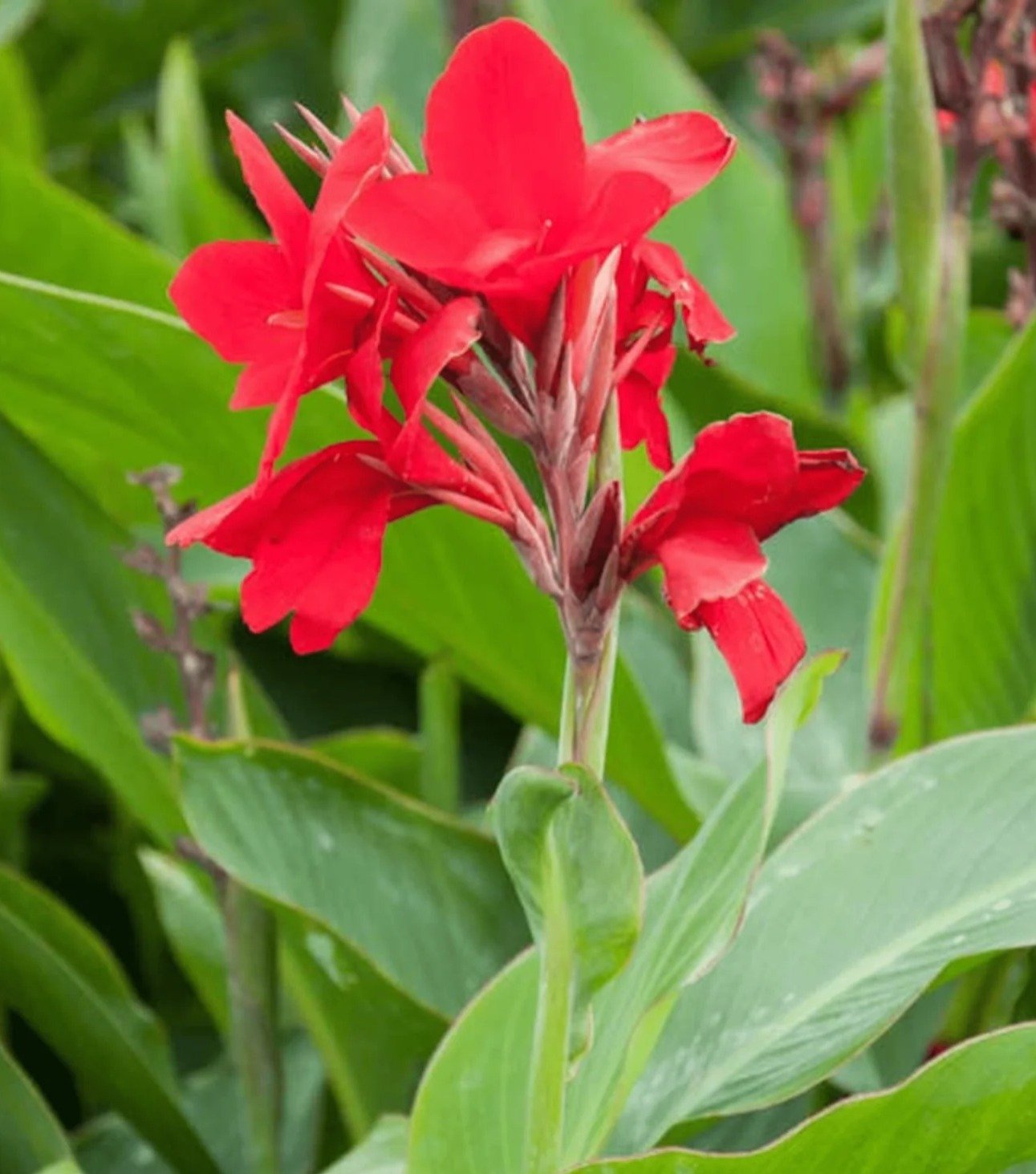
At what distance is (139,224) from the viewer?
2.09 metres

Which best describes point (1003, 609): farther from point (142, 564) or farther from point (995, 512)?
point (142, 564)

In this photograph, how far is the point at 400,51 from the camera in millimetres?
1834

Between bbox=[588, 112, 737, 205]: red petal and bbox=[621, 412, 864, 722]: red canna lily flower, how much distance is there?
2.9 inches

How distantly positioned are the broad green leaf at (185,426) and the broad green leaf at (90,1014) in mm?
235

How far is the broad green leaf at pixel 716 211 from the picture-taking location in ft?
5.38

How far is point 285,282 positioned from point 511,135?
0.09 m

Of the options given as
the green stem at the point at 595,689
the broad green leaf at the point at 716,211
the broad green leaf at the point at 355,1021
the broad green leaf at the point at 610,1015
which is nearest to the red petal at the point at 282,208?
the green stem at the point at 595,689

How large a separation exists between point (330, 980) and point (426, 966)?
0.06 metres

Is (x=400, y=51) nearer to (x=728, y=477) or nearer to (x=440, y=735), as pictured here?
(x=440, y=735)

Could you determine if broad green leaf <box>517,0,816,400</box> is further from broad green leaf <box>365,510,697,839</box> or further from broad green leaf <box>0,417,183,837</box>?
broad green leaf <box>0,417,183,837</box>

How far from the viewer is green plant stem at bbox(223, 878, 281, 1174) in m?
0.97

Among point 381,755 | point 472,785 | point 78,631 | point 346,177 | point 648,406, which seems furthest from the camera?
point 472,785

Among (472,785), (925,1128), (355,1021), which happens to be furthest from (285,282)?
(472,785)

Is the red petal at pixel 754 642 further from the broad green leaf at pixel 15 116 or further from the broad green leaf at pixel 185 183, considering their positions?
the broad green leaf at pixel 15 116
